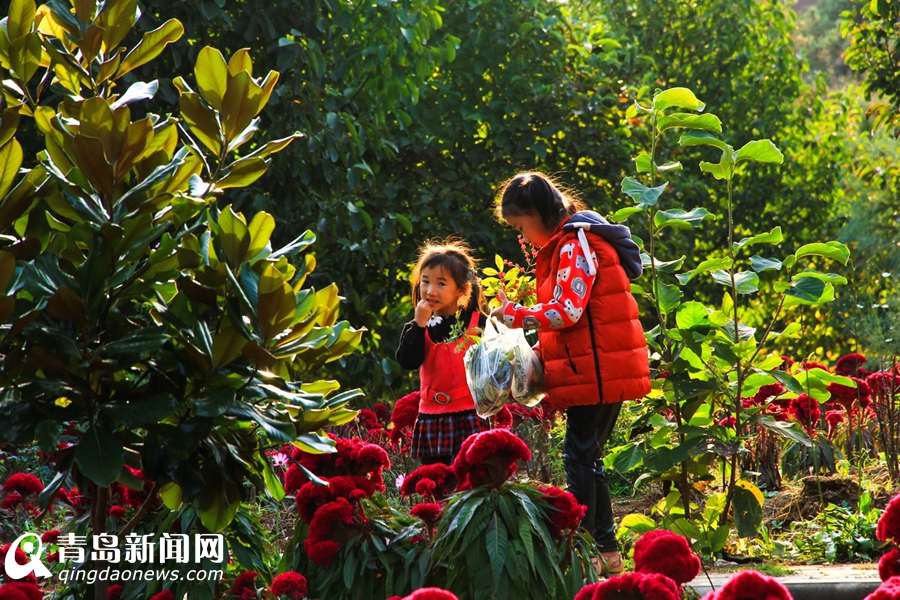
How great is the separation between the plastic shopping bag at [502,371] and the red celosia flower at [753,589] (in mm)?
2037

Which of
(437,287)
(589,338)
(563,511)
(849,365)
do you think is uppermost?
(437,287)

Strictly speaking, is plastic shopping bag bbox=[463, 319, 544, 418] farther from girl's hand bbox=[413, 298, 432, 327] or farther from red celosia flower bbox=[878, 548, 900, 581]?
red celosia flower bbox=[878, 548, 900, 581]

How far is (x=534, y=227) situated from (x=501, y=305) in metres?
0.38

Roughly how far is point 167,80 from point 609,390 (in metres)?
3.53

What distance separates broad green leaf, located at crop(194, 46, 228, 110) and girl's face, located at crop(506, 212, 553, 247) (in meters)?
1.80

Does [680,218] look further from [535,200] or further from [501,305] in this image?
[501,305]

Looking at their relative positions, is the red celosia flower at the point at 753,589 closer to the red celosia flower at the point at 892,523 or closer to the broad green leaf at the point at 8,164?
the red celosia flower at the point at 892,523

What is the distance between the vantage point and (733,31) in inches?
448

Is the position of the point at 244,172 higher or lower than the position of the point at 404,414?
higher

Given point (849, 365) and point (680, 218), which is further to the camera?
point (849, 365)

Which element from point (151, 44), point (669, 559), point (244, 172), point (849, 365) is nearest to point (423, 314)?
point (244, 172)

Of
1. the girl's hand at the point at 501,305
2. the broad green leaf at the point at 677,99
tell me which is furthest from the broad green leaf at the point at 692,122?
the girl's hand at the point at 501,305

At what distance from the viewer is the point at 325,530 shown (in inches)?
107

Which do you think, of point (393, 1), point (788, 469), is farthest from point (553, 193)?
point (393, 1)
